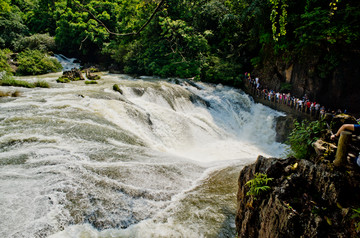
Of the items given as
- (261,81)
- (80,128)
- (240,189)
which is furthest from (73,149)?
(261,81)

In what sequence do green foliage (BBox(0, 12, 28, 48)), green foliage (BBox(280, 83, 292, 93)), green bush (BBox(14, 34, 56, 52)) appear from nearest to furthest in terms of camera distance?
green foliage (BBox(280, 83, 292, 93)), green foliage (BBox(0, 12, 28, 48)), green bush (BBox(14, 34, 56, 52))

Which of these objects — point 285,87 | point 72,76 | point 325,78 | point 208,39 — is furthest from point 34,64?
point 325,78

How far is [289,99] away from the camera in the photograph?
14.6m

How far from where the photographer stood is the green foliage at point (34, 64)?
19.7m

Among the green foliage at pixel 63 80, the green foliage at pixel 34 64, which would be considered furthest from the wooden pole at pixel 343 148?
the green foliage at pixel 34 64

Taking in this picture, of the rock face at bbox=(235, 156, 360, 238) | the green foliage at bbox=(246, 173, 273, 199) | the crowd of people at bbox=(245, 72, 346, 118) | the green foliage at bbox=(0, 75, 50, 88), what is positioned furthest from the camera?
the crowd of people at bbox=(245, 72, 346, 118)

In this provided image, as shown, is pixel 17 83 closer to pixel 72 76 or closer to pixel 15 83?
pixel 15 83

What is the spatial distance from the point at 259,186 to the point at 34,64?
22572 millimetres

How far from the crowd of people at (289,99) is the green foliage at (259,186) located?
9333 mm

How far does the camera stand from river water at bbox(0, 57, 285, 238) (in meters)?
4.34

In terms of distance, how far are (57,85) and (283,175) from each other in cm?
1443

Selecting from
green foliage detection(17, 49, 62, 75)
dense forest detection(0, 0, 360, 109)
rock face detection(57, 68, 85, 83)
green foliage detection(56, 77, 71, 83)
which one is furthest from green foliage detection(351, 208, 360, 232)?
green foliage detection(17, 49, 62, 75)

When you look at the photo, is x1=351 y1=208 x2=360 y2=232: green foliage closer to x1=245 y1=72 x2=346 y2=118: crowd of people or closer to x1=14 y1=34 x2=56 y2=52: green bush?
x1=245 y1=72 x2=346 y2=118: crowd of people

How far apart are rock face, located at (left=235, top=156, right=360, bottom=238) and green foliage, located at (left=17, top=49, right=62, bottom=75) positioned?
2207 centimetres
